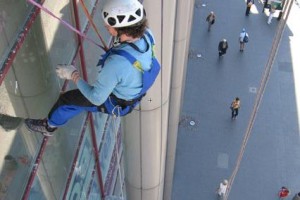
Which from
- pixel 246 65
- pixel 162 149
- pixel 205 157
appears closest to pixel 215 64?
pixel 246 65

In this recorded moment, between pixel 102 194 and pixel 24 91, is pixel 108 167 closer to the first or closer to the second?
pixel 102 194

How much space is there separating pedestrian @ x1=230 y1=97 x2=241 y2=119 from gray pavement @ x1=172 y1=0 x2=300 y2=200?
1.02ft

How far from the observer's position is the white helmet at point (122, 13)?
4312 millimetres

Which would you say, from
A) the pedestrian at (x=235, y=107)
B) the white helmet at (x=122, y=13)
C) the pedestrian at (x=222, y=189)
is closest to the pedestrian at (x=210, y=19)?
the pedestrian at (x=235, y=107)

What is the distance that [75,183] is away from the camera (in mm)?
7512

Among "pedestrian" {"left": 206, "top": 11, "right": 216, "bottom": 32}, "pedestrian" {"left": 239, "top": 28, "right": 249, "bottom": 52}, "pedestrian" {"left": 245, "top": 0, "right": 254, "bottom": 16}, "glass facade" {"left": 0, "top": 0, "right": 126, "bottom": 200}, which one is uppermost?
"glass facade" {"left": 0, "top": 0, "right": 126, "bottom": 200}

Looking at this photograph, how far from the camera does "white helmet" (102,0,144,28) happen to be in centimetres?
431

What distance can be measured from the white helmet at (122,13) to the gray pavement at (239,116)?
13.0 meters

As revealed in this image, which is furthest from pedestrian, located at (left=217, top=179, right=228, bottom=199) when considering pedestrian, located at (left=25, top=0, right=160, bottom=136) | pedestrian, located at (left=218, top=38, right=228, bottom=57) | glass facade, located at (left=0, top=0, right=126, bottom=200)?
pedestrian, located at (left=25, top=0, right=160, bottom=136)

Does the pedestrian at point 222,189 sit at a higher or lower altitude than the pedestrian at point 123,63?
lower

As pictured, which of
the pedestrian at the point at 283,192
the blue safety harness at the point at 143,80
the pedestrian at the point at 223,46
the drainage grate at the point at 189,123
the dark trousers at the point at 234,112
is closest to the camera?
the blue safety harness at the point at 143,80

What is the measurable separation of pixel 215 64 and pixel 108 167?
1322cm

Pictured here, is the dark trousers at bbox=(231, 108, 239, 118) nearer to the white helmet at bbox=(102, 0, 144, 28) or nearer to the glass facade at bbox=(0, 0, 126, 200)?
the glass facade at bbox=(0, 0, 126, 200)

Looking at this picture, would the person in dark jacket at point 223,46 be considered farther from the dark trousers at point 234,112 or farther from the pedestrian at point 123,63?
the pedestrian at point 123,63
